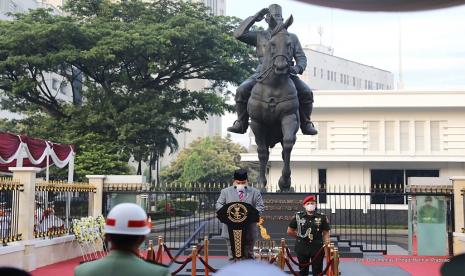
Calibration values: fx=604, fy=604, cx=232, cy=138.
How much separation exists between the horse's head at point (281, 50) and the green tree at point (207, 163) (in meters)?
37.4

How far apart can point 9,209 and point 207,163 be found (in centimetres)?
4090

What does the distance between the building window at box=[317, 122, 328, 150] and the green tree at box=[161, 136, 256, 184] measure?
15.8m

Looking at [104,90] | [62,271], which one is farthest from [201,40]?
[62,271]

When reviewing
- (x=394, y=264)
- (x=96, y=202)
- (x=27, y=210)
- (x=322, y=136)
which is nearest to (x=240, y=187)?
(x=27, y=210)

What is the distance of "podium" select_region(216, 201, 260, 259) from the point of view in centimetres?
841

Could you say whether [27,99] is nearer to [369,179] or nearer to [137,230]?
[369,179]

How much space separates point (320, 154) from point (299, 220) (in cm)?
2536

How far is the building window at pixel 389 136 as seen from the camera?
111 ft

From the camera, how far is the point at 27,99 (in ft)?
96.3

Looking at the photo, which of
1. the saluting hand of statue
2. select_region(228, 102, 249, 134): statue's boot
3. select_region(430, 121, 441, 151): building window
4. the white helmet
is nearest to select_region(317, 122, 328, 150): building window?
select_region(430, 121, 441, 151): building window

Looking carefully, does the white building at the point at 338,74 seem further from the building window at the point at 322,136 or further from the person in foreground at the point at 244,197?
the person in foreground at the point at 244,197

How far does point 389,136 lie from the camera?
33906 mm

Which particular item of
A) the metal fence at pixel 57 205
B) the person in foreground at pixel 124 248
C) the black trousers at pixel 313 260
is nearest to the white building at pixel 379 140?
the metal fence at pixel 57 205

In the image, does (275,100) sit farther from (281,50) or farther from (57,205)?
(57,205)
